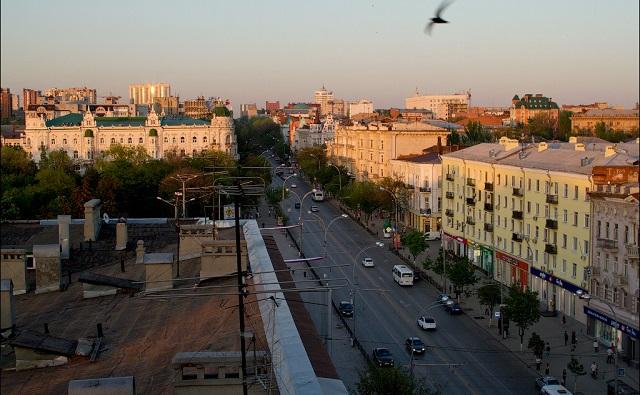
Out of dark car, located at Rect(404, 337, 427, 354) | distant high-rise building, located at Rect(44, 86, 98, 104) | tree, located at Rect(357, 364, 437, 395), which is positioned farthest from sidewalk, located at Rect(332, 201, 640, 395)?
distant high-rise building, located at Rect(44, 86, 98, 104)

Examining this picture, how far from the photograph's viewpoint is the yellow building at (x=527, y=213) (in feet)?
80.1

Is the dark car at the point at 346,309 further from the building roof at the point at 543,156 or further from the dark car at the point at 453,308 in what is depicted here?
the building roof at the point at 543,156

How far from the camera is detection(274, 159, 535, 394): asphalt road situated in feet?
60.6

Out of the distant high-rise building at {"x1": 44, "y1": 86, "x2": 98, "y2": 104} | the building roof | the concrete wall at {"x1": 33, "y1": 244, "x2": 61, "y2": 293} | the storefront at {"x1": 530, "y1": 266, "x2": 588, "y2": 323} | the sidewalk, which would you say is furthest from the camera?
the distant high-rise building at {"x1": 44, "y1": 86, "x2": 98, "y2": 104}

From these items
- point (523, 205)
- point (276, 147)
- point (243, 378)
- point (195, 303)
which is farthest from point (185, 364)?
point (276, 147)

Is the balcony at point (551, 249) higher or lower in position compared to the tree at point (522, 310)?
higher

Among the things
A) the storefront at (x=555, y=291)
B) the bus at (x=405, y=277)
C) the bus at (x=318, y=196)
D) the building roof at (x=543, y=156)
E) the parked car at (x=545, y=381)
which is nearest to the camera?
the parked car at (x=545, y=381)

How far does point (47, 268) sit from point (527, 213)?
19.9m

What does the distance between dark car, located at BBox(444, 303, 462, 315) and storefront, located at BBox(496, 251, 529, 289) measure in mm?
2850

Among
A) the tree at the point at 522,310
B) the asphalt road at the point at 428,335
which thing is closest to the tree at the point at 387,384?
the asphalt road at the point at 428,335

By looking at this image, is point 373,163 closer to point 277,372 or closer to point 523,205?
point 523,205

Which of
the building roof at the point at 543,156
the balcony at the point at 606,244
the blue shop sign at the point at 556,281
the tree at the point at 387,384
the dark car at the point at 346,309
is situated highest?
the building roof at the point at 543,156

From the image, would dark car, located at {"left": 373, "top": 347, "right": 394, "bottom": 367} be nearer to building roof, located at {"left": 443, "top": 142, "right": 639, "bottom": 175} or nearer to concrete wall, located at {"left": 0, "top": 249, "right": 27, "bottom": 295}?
building roof, located at {"left": 443, "top": 142, "right": 639, "bottom": 175}

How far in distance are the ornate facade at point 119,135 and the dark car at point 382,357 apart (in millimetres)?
55536
